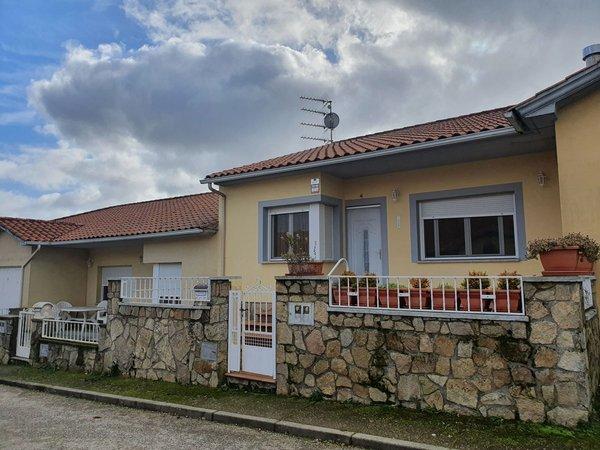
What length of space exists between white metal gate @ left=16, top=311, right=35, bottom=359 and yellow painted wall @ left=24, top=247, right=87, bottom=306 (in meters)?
4.03

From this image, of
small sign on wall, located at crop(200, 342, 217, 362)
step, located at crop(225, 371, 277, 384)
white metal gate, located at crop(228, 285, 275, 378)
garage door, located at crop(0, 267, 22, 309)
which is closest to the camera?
step, located at crop(225, 371, 277, 384)

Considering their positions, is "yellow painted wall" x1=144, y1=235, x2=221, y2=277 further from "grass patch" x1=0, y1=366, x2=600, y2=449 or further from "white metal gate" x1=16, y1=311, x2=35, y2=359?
"grass patch" x1=0, y1=366, x2=600, y2=449

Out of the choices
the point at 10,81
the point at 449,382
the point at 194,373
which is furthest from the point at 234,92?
the point at 449,382

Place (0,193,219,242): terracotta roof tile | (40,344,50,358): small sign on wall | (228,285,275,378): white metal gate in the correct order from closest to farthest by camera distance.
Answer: (228,285,275,378): white metal gate < (40,344,50,358): small sign on wall < (0,193,219,242): terracotta roof tile

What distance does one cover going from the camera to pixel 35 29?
8.84 meters

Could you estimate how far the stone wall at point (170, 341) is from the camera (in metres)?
7.95

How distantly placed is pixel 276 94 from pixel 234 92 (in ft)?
4.52

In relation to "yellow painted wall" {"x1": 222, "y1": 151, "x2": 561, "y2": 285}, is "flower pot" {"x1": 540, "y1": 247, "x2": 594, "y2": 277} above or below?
below

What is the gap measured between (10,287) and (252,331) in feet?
39.2

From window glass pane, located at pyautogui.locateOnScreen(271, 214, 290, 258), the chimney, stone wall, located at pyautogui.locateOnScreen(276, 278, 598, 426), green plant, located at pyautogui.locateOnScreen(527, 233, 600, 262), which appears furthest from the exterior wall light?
Answer: window glass pane, located at pyautogui.locateOnScreen(271, 214, 290, 258)

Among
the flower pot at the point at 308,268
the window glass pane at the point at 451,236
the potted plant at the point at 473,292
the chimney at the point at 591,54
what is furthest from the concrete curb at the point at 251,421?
the chimney at the point at 591,54

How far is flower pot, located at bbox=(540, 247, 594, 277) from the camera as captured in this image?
17.6 feet

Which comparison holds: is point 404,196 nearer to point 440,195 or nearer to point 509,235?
point 440,195

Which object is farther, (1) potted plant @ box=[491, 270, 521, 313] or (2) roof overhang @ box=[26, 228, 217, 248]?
(2) roof overhang @ box=[26, 228, 217, 248]
